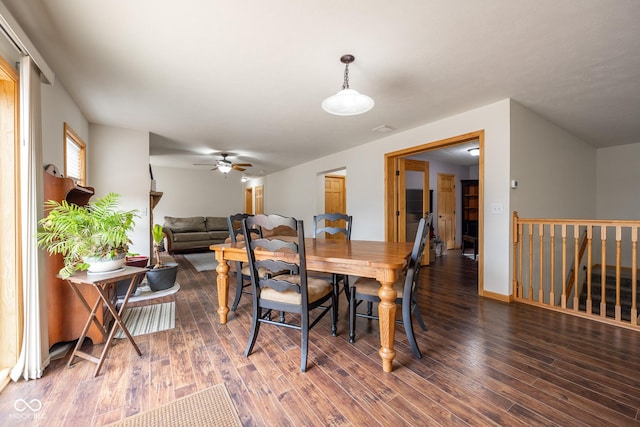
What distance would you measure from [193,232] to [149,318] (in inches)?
192

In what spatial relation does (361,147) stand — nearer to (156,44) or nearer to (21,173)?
(156,44)

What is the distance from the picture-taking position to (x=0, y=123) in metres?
1.62

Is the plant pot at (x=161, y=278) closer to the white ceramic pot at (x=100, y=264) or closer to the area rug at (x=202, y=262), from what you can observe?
the area rug at (x=202, y=262)

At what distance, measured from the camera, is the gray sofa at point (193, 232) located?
258 inches

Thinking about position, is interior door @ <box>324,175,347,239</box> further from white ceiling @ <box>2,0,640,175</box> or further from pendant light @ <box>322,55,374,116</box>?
pendant light @ <box>322,55,374,116</box>

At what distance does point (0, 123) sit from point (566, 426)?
354cm

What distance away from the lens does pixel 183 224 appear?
7.09 metres

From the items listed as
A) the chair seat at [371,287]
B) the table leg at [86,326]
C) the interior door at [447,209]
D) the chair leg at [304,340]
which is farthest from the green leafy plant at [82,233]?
the interior door at [447,209]

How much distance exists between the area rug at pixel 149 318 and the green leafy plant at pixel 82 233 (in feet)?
2.79

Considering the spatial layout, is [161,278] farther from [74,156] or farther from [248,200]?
[248,200]

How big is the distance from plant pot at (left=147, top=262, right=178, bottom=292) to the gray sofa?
341 centimetres

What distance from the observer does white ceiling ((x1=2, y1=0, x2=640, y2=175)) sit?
65.6 inches

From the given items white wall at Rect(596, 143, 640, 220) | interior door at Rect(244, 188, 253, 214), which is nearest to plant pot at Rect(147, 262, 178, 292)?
interior door at Rect(244, 188, 253, 214)

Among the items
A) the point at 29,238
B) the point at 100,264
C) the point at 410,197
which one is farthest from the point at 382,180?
the point at 29,238
